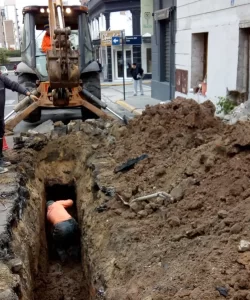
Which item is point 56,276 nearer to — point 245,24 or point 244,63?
point 244,63

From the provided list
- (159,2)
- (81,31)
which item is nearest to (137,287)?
(81,31)

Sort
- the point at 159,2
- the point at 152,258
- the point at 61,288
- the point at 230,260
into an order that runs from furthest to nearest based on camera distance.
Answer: the point at 159,2 → the point at 61,288 → the point at 152,258 → the point at 230,260

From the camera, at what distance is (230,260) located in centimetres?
304

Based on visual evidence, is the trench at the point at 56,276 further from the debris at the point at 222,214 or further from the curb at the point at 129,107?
the curb at the point at 129,107

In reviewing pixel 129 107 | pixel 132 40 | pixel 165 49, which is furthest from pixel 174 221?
pixel 132 40

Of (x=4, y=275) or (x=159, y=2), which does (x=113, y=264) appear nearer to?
(x=4, y=275)

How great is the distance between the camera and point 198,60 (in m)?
12.3

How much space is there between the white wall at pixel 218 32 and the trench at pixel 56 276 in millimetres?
5438

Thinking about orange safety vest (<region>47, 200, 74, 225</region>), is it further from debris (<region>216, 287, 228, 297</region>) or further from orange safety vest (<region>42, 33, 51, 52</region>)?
orange safety vest (<region>42, 33, 51, 52</region>)

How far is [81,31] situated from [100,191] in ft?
18.7

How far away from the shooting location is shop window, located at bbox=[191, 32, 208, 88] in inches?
475

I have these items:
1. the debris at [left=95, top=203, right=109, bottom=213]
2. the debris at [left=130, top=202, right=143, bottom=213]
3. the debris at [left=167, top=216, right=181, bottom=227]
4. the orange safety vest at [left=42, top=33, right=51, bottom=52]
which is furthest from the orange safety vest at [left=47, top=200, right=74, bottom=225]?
the orange safety vest at [left=42, top=33, right=51, bottom=52]

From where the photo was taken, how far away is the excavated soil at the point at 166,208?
3.12 m

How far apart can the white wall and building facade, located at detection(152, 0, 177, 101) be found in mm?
1681
